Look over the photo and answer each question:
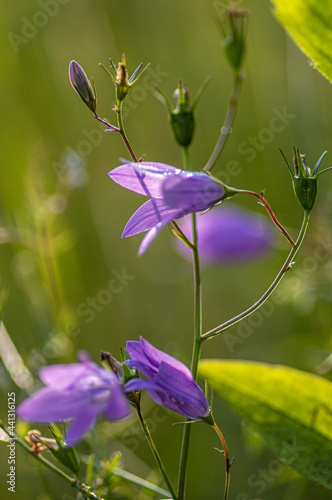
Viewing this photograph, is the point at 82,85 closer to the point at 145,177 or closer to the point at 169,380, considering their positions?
the point at 145,177

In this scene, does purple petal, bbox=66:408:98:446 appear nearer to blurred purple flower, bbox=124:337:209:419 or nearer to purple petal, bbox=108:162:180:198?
blurred purple flower, bbox=124:337:209:419

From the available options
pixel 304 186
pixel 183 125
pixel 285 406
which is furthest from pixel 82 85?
pixel 285 406

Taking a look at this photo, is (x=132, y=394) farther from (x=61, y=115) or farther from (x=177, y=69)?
(x=177, y=69)

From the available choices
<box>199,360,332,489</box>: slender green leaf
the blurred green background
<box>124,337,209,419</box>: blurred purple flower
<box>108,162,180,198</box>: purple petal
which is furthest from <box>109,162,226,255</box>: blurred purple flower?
the blurred green background

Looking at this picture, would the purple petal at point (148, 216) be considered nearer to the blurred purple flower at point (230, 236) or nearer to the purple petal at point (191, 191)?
the purple petal at point (191, 191)

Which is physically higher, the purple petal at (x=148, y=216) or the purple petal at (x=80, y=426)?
the purple petal at (x=148, y=216)

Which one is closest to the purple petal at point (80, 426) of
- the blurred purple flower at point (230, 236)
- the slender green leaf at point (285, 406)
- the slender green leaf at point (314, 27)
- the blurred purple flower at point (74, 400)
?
the blurred purple flower at point (74, 400)

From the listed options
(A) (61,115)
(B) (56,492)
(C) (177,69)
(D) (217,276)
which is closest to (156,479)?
(B) (56,492)
